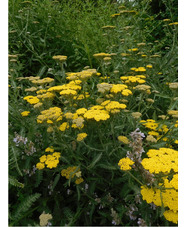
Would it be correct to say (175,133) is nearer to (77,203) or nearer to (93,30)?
(77,203)

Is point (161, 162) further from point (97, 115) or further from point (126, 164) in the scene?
point (97, 115)

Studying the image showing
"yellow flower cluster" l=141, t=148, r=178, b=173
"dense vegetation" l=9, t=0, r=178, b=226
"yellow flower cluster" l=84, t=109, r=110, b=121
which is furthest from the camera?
"yellow flower cluster" l=84, t=109, r=110, b=121

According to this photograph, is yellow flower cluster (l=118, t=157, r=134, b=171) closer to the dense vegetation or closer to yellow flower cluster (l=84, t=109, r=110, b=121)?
the dense vegetation

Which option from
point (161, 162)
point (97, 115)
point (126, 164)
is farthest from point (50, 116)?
point (161, 162)

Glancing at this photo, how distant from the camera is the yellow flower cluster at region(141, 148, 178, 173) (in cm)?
88

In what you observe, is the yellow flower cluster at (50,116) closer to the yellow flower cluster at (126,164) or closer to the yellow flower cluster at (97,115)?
the yellow flower cluster at (97,115)

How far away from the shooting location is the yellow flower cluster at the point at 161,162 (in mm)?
884

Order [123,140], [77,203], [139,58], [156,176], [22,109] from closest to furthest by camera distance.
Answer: [156,176] → [123,140] → [77,203] → [22,109] → [139,58]

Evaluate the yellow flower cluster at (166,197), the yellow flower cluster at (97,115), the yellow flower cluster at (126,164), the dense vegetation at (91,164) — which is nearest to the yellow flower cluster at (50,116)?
the dense vegetation at (91,164)

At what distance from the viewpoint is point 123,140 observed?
116 centimetres

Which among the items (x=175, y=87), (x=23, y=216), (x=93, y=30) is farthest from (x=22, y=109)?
(x=93, y=30)

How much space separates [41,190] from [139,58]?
171 cm

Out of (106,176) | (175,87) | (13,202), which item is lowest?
(13,202)

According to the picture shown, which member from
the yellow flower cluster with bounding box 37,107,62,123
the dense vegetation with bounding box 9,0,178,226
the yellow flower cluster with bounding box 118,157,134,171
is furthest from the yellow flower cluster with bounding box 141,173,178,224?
the yellow flower cluster with bounding box 37,107,62,123
